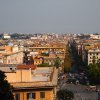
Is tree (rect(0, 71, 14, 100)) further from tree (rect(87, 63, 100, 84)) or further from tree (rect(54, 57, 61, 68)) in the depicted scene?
tree (rect(54, 57, 61, 68))

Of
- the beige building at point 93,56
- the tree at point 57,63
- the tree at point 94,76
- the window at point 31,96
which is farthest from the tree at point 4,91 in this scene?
the beige building at point 93,56

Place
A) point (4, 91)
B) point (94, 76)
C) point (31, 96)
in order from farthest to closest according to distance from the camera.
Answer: point (94, 76), point (31, 96), point (4, 91)

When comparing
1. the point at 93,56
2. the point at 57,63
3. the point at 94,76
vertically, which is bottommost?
the point at 57,63

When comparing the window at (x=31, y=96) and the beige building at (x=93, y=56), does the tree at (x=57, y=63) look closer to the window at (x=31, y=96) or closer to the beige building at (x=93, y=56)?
the beige building at (x=93, y=56)

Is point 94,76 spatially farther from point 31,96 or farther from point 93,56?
point 31,96

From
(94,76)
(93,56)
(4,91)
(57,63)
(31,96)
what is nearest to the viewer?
(4,91)

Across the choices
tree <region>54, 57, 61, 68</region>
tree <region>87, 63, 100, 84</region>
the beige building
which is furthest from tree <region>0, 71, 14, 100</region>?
the beige building

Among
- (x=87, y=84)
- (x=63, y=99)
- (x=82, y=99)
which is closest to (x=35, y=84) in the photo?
(x=63, y=99)

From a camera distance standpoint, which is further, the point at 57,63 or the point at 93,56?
the point at 93,56

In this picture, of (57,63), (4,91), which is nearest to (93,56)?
(57,63)

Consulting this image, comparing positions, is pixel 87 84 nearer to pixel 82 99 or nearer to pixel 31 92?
pixel 82 99

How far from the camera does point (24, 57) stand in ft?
271

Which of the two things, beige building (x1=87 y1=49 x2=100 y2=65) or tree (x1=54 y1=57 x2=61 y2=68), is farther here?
beige building (x1=87 y1=49 x2=100 y2=65)

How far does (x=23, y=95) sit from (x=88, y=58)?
2486 inches
